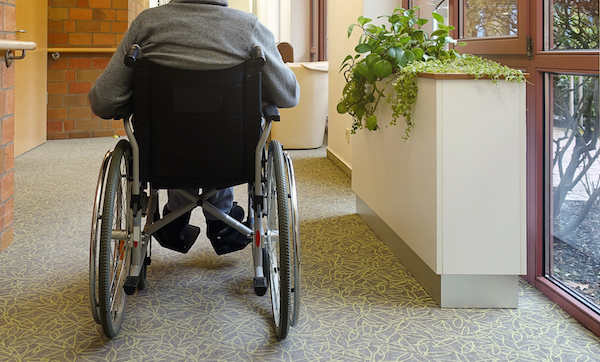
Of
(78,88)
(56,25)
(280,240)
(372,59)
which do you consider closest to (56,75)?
(78,88)

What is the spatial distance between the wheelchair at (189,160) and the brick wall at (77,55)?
15.6 ft

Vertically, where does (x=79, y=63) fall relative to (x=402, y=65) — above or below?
above

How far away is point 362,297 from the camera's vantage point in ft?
6.68

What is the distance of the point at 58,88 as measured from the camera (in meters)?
6.16

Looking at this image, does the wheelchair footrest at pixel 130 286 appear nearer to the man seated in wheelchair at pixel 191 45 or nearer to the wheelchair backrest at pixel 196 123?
the wheelchair backrest at pixel 196 123

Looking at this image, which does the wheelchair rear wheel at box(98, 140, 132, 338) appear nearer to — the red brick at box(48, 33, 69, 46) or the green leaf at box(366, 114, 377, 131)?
the green leaf at box(366, 114, 377, 131)

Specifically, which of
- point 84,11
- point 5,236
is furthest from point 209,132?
point 84,11

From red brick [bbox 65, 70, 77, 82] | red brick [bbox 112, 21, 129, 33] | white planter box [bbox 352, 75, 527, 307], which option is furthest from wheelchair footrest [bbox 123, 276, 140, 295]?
red brick [bbox 112, 21, 129, 33]

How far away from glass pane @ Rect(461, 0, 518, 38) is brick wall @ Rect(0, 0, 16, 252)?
1.92m

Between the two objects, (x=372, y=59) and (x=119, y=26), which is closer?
(x=372, y=59)

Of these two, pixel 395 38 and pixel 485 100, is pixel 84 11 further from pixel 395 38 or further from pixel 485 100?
pixel 485 100

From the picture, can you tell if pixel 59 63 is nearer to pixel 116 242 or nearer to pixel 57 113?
pixel 57 113

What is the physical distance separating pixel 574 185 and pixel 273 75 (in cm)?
98

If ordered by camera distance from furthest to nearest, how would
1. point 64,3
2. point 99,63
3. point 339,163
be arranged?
point 99,63, point 64,3, point 339,163
